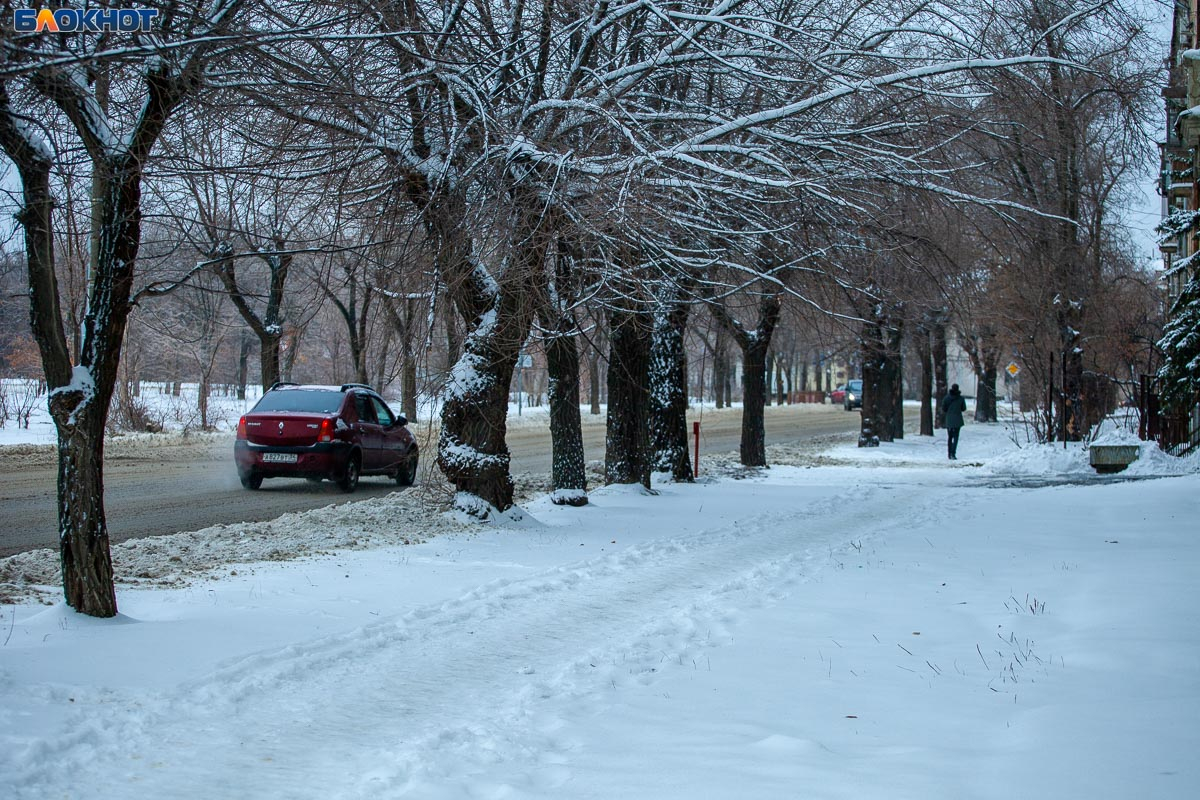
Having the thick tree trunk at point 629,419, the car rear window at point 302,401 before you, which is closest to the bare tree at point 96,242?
the thick tree trunk at point 629,419

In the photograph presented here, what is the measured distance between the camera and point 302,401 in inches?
666

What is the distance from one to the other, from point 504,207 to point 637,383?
6131 mm

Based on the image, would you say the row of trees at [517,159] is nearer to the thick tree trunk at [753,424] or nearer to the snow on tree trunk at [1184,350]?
the snow on tree trunk at [1184,350]

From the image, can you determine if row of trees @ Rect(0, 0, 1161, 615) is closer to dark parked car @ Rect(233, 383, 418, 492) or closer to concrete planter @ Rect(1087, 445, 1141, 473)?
dark parked car @ Rect(233, 383, 418, 492)

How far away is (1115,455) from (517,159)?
16.6 m

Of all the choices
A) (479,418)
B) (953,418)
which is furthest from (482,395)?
(953,418)

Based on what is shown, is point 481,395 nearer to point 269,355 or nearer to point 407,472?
point 407,472

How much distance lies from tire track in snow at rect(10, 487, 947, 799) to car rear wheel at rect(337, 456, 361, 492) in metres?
8.31

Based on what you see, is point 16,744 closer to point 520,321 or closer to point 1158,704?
point 1158,704

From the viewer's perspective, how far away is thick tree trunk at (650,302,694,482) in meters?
18.0

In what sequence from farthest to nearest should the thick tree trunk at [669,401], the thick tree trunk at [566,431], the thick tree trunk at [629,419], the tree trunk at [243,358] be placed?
the tree trunk at [243,358] < the thick tree trunk at [669,401] < the thick tree trunk at [629,419] < the thick tree trunk at [566,431]

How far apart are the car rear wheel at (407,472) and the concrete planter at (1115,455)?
13679 millimetres

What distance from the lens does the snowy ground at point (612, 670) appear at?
4402 mm

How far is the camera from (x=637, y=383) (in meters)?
15.7
